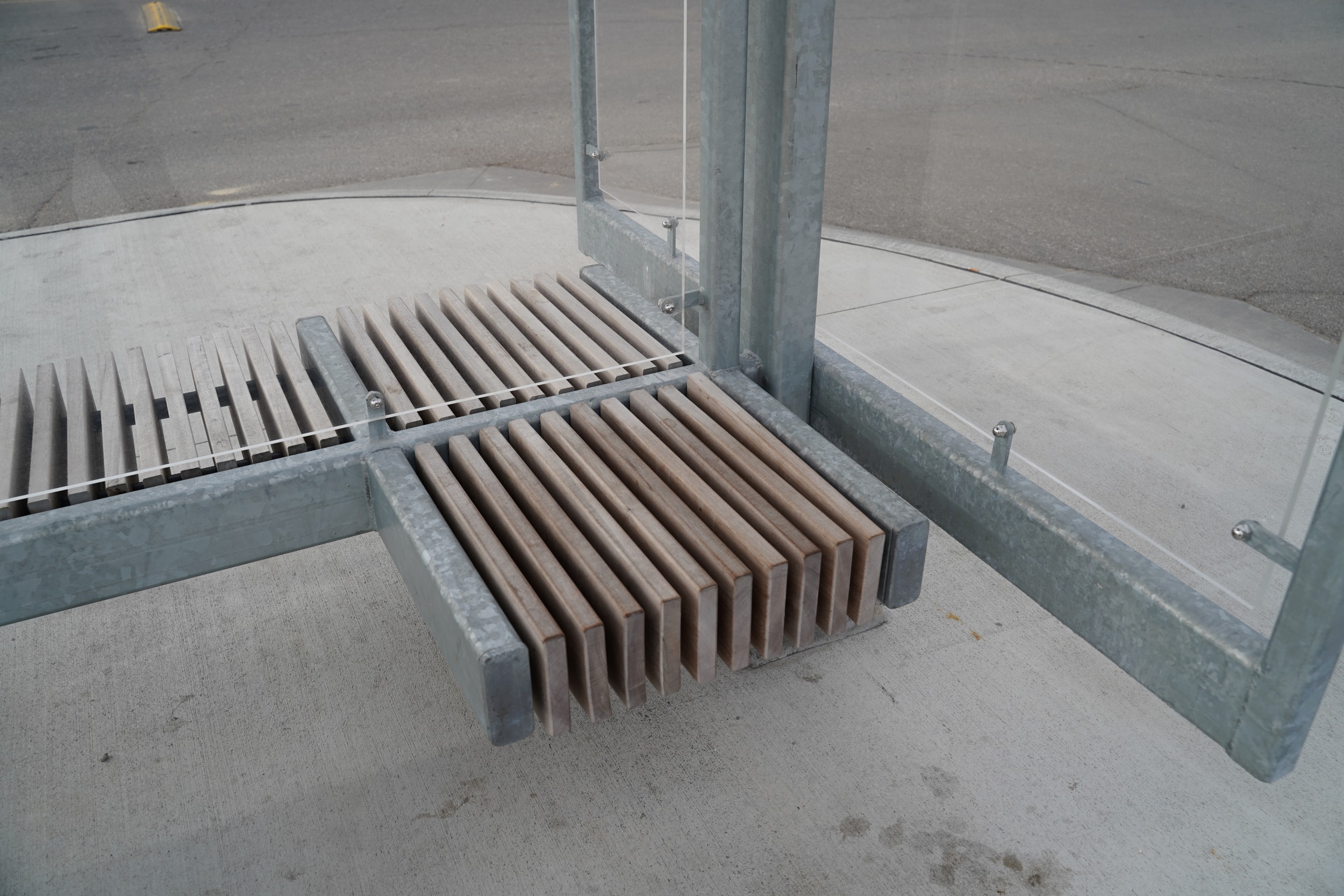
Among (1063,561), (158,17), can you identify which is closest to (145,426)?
(158,17)

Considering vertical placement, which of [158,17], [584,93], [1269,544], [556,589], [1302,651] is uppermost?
[158,17]

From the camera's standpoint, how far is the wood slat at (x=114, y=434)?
6.35ft

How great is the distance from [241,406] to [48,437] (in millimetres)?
339

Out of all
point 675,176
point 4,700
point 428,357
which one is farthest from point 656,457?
point 4,700

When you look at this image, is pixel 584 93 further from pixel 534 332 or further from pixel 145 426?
pixel 145 426

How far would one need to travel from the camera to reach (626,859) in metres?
1.93

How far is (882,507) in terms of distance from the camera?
193 cm

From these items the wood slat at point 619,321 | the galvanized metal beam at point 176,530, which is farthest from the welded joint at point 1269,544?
the galvanized metal beam at point 176,530

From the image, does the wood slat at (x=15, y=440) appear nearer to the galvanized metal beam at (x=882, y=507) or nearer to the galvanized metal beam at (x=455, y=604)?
the galvanized metal beam at (x=455, y=604)

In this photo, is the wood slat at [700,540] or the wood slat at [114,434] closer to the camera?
the wood slat at [700,540]

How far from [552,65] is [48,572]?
5.32 ft

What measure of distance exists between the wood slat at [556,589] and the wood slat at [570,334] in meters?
0.44

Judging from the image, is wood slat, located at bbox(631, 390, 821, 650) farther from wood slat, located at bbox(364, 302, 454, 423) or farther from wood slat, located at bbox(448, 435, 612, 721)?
wood slat, located at bbox(364, 302, 454, 423)

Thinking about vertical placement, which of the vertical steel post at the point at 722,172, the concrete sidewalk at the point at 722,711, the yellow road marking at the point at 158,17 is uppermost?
the yellow road marking at the point at 158,17
